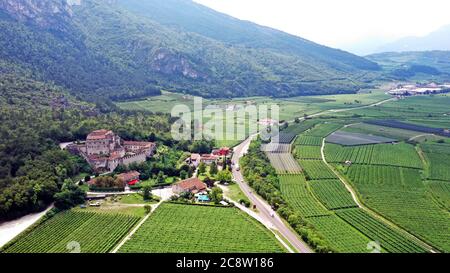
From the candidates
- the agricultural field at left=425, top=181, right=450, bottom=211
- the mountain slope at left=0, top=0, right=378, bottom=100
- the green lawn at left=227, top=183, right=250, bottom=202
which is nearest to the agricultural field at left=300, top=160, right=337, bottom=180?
the green lawn at left=227, top=183, right=250, bottom=202

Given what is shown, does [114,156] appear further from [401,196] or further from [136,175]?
[401,196]

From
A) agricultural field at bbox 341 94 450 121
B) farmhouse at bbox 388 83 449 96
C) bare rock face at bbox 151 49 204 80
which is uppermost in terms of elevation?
bare rock face at bbox 151 49 204 80

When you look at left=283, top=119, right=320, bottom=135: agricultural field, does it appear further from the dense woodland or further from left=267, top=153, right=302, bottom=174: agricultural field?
the dense woodland

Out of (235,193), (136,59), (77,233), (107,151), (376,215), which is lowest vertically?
(376,215)

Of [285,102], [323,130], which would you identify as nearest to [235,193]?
[323,130]

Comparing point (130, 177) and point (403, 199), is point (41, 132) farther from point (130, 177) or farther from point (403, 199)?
point (403, 199)

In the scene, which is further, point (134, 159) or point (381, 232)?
point (134, 159)

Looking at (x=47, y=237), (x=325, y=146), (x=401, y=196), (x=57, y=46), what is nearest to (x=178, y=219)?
(x=47, y=237)
